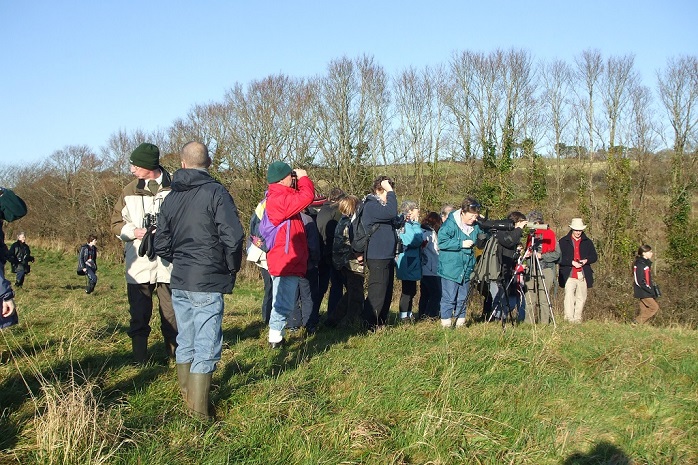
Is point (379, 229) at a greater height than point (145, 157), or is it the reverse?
point (145, 157)

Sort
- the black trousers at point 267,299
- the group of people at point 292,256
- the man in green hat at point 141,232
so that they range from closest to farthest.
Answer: the group of people at point 292,256, the man in green hat at point 141,232, the black trousers at point 267,299

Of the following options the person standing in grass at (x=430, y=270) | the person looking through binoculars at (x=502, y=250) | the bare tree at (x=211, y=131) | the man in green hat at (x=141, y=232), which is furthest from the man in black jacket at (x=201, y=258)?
the bare tree at (x=211, y=131)

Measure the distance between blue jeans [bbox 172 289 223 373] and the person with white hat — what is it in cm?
808

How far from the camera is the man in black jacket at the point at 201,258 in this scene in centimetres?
411

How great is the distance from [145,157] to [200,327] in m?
2.05

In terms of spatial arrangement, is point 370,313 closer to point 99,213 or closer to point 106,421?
point 106,421

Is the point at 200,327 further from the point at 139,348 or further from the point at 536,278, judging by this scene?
the point at 536,278

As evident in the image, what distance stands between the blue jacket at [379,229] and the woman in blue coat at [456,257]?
0.82 metres

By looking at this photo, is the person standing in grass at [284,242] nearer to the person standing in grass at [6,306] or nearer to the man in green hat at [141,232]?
the man in green hat at [141,232]

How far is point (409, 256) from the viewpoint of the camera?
29.1ft

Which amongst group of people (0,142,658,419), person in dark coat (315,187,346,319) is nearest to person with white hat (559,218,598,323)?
group of people (0,142,658,419)

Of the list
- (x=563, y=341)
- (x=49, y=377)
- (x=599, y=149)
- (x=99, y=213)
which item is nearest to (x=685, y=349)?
(x=563, y=341)

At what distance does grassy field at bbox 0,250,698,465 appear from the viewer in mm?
3494

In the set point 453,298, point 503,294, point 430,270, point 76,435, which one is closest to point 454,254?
point 453,298
